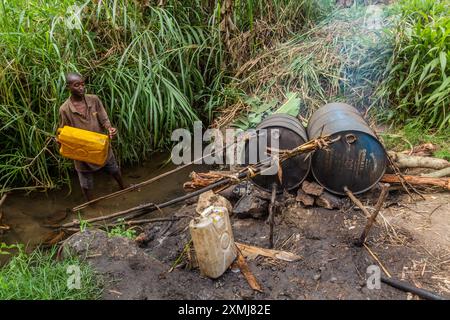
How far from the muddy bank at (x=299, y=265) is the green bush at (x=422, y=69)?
4.99 ft

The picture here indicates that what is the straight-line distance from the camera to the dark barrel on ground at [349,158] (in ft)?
10.4

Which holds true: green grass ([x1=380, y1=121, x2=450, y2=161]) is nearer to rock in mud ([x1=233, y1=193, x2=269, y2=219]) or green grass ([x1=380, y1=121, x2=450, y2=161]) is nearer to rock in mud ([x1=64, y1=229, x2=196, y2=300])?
rock in mud ([x1=233, y1=193, x2=269, y2=219])

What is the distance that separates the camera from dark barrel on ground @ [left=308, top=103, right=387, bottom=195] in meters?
3.17

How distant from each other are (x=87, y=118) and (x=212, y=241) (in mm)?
2103

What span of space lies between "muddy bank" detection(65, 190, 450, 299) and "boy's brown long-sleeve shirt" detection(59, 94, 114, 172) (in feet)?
4.15

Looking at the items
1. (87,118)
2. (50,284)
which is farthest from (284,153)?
(87,118)

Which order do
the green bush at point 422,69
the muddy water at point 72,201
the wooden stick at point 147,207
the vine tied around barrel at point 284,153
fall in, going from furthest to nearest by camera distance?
the green bush at point 422,69 < the muddy water at point 72,201 < the wooden stick at point 147,207 < the vine tied around barrel at point 284,153

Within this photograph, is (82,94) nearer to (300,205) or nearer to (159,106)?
(159,106)

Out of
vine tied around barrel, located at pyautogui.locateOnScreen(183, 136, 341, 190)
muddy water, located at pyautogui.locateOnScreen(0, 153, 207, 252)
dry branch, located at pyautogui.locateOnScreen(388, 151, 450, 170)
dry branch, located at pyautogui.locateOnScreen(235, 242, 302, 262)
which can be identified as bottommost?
muddy water, located at pyautogui.locateOnScreen(0, 153, 207, 252)

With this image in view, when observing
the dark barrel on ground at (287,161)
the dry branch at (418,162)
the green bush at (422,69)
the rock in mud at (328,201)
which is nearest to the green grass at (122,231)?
the dark barrel on ground at (287,161)

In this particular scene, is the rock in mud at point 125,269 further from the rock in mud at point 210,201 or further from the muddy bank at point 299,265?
the rock in mud at point 210,201

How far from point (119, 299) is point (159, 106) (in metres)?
2.54

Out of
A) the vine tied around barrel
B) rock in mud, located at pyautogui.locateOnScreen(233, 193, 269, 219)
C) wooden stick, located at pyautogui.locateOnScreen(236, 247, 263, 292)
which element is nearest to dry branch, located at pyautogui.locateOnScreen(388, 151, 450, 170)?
the vine tied around barrel

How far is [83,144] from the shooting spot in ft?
12.1
